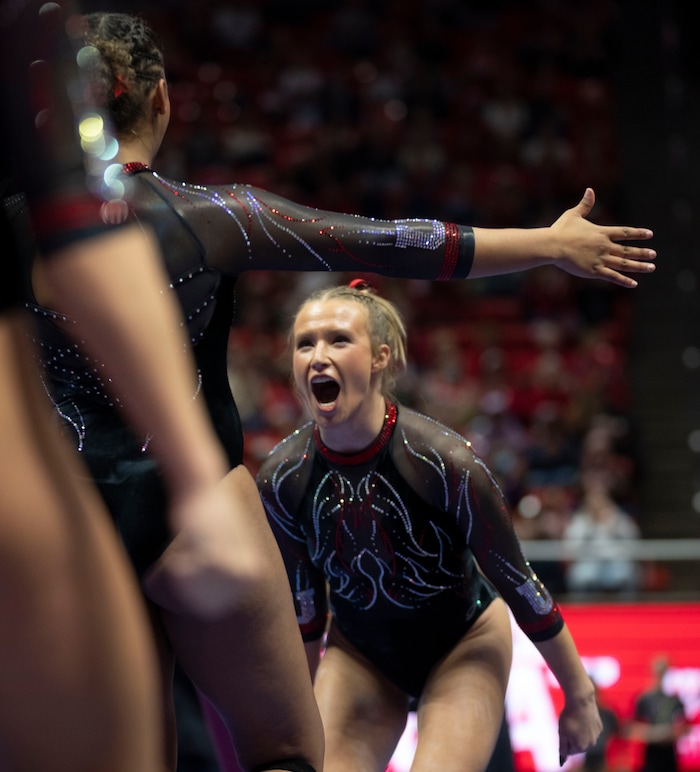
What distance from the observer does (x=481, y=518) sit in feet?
7.61

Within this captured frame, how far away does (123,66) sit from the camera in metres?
1.74

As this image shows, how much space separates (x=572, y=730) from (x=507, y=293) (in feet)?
21.7

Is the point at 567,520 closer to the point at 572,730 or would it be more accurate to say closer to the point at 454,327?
the point at 454,327

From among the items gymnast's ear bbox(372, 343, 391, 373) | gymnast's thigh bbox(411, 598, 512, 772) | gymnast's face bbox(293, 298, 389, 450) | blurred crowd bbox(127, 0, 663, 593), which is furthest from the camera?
blurred crowd bbox(127, 0, 663, 593)

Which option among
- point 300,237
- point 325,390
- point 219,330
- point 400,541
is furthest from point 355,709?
point 300,237

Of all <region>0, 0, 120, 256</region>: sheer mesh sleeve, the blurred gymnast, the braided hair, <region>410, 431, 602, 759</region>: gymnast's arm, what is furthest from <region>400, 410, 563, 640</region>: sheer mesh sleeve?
<region>0, 0, 120, 256</region>: sheer mesh sleeve

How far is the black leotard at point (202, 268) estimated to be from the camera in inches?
64.9

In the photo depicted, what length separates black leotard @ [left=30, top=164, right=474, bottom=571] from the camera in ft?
5.41

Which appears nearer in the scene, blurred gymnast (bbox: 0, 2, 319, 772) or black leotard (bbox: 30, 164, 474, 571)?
blurred gymnast (bbox: 0, 2, 319, 772)

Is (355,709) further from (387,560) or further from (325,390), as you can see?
(325,390)

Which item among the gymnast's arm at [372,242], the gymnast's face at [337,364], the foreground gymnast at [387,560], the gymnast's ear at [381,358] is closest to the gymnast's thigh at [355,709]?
the foreground gymnast at [387,560]

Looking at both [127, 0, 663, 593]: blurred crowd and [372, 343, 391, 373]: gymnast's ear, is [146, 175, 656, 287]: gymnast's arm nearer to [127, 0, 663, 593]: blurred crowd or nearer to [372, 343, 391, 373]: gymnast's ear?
[372, 343, 391, 373]: gymnast's ear

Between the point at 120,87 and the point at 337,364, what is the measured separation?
3.04 feet

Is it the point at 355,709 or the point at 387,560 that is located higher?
the point at 387,560
